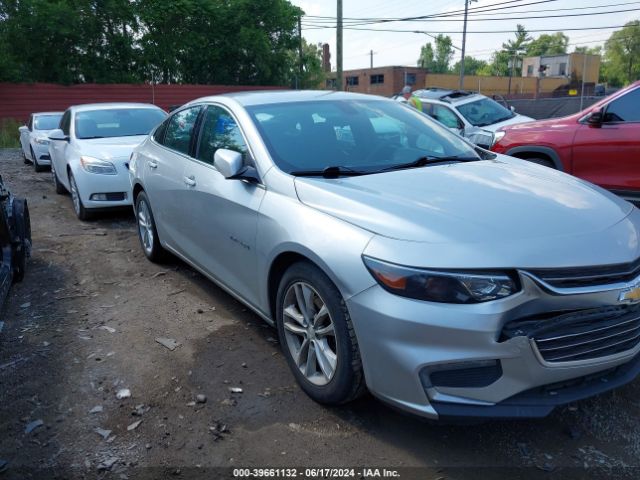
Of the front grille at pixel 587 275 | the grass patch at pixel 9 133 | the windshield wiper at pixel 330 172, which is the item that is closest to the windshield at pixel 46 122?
the grass patch at pixel 9 133

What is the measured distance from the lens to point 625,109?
20.9 ft

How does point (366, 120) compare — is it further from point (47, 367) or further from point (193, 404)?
point (47, 367)

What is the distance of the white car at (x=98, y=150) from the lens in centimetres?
735

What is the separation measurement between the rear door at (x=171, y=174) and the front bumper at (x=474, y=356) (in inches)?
95.9

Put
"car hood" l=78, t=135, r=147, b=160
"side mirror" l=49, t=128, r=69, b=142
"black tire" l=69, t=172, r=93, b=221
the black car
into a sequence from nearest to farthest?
the black car → "car hood" l=78, t=135, r=147, b=160 → "black tire" l=69, t=172, r=93, b=221 → "side mirror" l=49, t=128, r=69, b=142

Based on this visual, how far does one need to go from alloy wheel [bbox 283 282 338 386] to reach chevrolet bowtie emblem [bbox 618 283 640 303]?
1335 millimetres

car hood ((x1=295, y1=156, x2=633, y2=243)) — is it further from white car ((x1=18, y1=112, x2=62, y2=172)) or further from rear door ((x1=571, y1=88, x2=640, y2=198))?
white car ((x1=18, y1=112, x2=62, y2=172))

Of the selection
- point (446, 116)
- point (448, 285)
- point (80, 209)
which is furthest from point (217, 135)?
point (446, 116)

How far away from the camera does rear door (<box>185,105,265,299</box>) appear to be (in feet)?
11.6

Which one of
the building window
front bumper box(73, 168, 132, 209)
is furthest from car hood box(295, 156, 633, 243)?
the building window

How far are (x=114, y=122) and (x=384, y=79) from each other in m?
48.8

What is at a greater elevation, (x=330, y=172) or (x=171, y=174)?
(x=330, y=172)

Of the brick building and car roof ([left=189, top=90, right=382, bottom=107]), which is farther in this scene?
the brick building

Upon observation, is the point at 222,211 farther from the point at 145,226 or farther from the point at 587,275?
the point at 587,275
